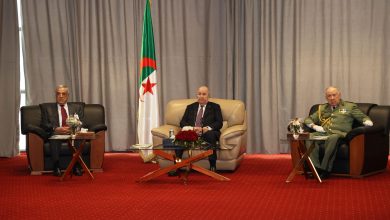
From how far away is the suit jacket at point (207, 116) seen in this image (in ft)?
30.1

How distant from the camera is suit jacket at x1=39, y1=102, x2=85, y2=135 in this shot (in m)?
9.17

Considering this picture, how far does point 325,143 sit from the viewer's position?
27.5 ft

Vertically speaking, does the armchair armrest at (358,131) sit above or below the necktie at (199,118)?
below

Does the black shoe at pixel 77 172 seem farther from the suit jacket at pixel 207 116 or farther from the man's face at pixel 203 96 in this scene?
the man's face at pixel 203 96

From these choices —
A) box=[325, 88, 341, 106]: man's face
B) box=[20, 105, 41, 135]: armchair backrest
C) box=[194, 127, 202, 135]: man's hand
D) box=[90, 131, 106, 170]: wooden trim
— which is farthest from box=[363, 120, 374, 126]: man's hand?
box=[20, 105, 41, 135]: armchair backrest

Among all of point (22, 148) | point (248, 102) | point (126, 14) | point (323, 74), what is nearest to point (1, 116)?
point (22, 148)

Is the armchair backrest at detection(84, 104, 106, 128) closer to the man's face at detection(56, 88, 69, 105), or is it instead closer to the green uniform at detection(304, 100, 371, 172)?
the man's face at detection(56, 88, 69, 105)

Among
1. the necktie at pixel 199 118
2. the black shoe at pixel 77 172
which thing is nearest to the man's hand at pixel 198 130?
the necktie at pixel 199 118

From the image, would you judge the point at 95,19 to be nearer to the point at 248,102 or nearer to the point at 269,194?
the point at 248,102

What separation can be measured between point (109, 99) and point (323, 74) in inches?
136

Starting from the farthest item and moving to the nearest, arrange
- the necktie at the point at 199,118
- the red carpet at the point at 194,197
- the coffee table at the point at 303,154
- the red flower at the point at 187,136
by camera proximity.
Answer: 1. the necktie at the point at 199,118
2. the coffee table at the point at 303,154
3. the red flower at the point at 187,136
4. the red carpet at the point at 194,197

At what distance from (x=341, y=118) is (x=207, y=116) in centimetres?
176

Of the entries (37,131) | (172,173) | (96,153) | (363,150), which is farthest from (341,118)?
(37,131)

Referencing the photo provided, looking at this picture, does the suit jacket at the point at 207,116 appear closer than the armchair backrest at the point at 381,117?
No
